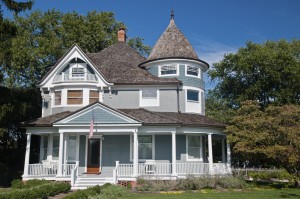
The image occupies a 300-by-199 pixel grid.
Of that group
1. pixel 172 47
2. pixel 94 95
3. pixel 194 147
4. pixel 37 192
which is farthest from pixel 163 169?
pixel 172 47

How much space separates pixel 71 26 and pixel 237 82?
2264 centimetres

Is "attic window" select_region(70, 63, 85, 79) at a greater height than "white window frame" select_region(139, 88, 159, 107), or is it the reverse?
"attic window" select_region(70, 63, 85, 79)

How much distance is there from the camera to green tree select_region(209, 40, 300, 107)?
3859 centimetres

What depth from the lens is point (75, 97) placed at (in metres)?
26.3

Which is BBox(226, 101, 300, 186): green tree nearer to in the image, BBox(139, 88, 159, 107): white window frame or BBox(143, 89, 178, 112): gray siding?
BBox(143, 89, 178, 112): gray siding

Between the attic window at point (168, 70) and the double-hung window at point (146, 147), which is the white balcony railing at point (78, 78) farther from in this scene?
the double-hung window at point (146, 147)

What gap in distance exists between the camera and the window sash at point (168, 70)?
1082 inches

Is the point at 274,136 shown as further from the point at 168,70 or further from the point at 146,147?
the point at 168,70

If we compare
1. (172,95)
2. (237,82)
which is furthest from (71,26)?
(237,82)

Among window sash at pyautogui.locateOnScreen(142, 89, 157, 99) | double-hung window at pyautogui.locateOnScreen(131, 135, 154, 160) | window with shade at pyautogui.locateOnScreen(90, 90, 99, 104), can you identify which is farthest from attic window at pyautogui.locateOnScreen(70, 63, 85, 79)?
double-hung window at pyautogui.locateOnScreen(131, 135, 154, 160)

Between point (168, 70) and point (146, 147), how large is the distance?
6.98 meters

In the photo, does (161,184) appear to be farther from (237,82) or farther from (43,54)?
(237,82)

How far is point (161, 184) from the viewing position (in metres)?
20.3

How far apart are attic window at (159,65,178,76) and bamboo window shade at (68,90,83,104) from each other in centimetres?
688
